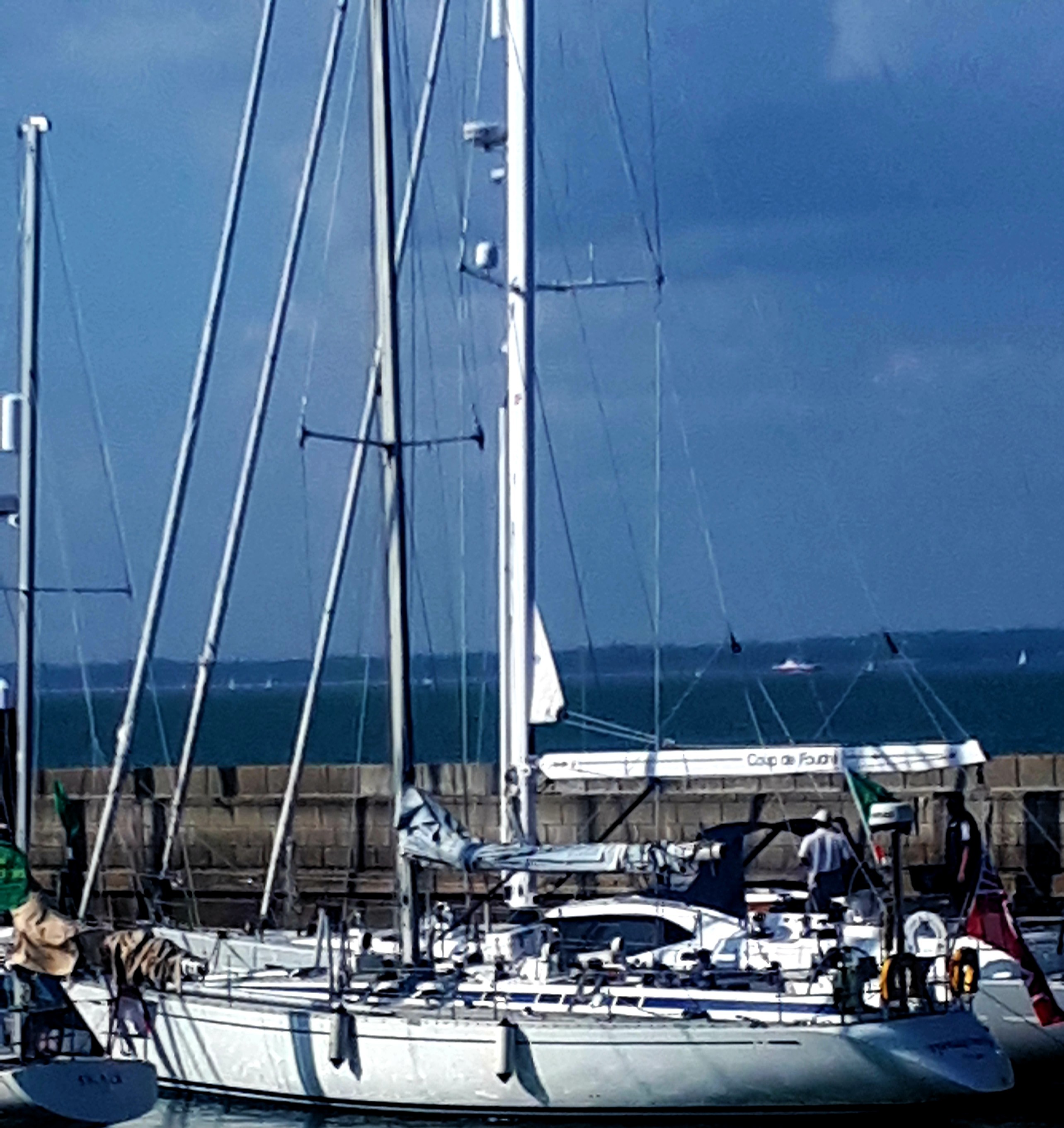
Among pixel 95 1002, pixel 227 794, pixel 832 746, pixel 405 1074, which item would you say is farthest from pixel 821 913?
pixel 227 794

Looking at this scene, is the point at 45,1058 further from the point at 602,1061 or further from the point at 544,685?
the point at 544,685

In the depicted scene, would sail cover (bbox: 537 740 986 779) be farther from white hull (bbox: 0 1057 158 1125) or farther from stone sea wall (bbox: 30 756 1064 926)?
white hull (bbox: 0 1057 158 1125)

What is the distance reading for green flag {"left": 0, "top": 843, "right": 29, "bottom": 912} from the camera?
799 inches

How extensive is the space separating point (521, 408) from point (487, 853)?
535 cm

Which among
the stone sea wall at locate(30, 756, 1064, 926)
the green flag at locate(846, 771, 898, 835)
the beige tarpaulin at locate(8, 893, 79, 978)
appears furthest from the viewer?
the stone sea wall at locate(30, 756, 1064, 926)

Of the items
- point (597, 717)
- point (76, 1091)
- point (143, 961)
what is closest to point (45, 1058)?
point (76, 1091)

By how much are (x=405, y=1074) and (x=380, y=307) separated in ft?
22.4

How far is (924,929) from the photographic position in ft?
79.0

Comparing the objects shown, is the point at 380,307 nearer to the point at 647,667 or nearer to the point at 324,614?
the point at 324,614

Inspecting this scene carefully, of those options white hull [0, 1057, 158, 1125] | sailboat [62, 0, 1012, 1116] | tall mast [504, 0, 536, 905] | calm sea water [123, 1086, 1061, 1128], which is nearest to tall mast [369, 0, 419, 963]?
sailboat [62, 0, 1012, 1116]

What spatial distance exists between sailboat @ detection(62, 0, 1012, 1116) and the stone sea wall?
20.1 feet

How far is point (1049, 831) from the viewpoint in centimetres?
3297

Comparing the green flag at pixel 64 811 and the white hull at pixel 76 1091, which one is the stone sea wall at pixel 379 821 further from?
the white hull at pixel 76 1091

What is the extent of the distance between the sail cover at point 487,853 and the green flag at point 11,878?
12.2ft
